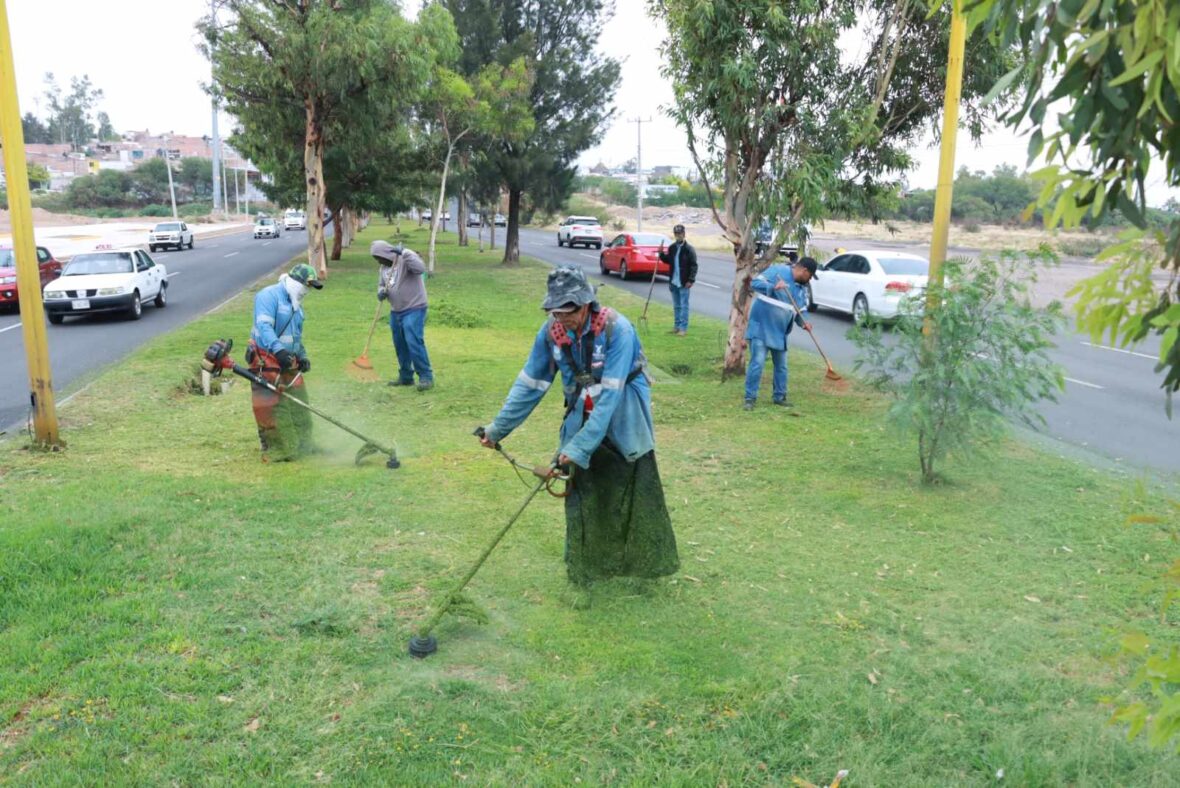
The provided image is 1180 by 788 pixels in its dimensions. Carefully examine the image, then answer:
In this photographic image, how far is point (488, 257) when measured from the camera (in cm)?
3347

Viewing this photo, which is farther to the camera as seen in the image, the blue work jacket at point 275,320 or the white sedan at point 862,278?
the white sedan at point 862,278

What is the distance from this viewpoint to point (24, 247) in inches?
286

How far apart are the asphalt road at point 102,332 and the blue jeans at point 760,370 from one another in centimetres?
738

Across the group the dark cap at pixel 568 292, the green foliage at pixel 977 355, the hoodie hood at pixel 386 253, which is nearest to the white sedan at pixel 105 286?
the hoodie hood at pixel 386 253

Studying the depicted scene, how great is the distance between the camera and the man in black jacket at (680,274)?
14.5 m

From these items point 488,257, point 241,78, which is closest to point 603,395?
point 241,78

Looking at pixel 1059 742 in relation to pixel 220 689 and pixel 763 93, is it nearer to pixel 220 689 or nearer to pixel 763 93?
pixel 220 689

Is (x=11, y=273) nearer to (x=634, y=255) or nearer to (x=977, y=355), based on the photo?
(x=634, y=255)

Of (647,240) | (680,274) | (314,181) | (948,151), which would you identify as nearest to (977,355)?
(948,151)

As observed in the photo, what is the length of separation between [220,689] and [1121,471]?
284 inches

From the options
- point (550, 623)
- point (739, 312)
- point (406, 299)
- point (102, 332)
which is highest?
point (406, 299)

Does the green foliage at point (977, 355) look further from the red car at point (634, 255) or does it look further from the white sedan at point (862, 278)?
the red car at point (634, 255)

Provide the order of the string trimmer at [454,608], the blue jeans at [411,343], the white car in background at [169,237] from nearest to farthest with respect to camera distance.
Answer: the string trimmer at [454,608] < the blue jeans at [411,343] < the white car in background at [169,237]

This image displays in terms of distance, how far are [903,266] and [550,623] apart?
48.0 ft
